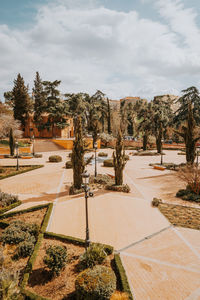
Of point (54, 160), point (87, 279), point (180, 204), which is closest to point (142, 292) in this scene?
point (87, 279)

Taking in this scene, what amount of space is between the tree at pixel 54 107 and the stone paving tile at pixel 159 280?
38.1 metres

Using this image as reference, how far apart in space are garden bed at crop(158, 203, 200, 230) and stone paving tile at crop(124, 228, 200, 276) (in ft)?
3.31

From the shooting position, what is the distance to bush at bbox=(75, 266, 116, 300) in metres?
4.81

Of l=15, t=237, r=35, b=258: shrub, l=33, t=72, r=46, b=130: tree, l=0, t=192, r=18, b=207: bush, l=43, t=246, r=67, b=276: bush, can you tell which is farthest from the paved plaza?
l=33, t=72, r=46, b=130: tree

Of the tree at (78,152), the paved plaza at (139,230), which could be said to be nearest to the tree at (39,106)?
the paved plaza at (139,230)

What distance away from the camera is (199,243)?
7859 mm

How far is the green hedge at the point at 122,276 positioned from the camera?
539cm

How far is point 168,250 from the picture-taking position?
7387 millimetres

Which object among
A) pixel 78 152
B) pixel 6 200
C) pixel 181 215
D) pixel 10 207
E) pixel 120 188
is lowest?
pixel 181 215

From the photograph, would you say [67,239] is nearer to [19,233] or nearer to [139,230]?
[19,233]

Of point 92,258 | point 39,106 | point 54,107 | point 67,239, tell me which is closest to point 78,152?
point 67,239

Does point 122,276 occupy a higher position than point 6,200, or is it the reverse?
point 6,200

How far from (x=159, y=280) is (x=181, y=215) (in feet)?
17.7

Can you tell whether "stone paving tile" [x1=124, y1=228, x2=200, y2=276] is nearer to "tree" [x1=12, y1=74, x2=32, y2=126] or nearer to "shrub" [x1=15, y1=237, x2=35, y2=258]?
"shrub" [x1=15, y1=237, x2=35, y2=258]
